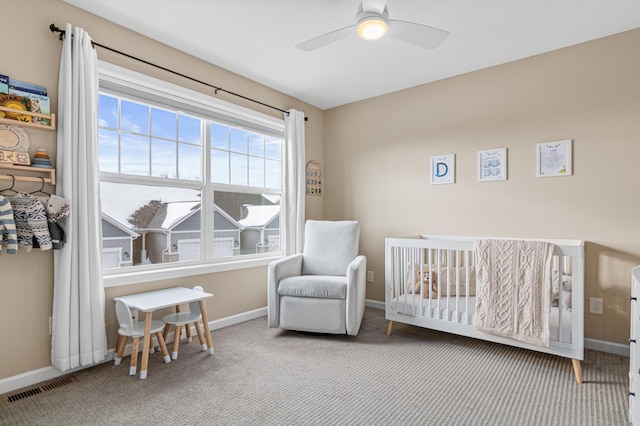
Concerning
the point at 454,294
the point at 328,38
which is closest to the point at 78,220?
the point at 328,38

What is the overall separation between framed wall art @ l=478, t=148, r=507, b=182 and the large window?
2.05 metres

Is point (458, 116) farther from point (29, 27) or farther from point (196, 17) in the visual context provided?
point (29, 27)

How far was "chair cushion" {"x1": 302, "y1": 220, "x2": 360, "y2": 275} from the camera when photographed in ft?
10.8

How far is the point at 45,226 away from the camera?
2.01 metres

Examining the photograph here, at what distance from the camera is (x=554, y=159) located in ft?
9.21

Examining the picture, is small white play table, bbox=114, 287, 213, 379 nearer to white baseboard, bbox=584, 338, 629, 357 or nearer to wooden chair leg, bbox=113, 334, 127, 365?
wooden chair leg, bbox=113, 334, 127, 365

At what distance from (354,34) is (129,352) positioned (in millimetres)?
A: 2836

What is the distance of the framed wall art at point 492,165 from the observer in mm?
3061

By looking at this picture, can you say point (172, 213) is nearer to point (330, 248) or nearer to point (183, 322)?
point (183, 322)

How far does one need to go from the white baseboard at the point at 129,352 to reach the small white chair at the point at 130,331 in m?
0.15

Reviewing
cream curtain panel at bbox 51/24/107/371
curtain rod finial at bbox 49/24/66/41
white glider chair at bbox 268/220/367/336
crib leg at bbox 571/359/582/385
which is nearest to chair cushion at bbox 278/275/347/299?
white glider chair at bbox 268/220/367/336

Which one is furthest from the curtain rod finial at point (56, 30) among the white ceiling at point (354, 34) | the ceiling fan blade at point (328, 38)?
the ceiling fan blade at point (328, 38)

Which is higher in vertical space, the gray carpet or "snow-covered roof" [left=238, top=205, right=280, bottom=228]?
"snow-covered roof" [left=238, top=205, right=280, bottom=228]

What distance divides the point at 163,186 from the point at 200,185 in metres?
0.33
